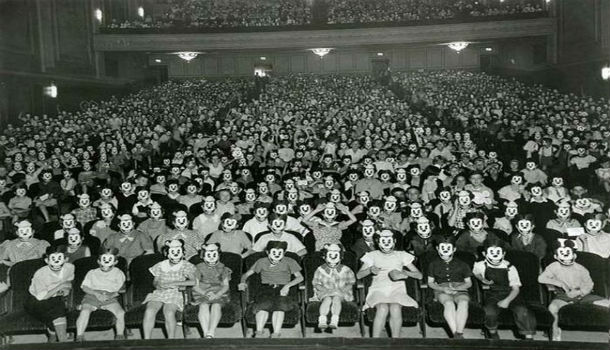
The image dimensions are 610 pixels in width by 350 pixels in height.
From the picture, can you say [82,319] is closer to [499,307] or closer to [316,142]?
[499,307]

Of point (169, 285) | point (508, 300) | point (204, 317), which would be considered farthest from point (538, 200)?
point (169, 285)

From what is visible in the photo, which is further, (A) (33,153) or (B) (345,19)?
(B) (345,19)

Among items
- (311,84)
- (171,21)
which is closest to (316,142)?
(311,84)

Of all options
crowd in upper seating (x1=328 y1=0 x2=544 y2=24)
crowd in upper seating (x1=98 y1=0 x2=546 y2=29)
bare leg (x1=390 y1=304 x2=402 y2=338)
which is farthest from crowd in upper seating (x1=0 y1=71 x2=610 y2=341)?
crowd in upper seating (x1=98 y1=0 x2=546 y2=29)

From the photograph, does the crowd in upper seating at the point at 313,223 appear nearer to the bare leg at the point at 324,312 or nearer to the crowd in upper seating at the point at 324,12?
the bare leg at the point at 324,312

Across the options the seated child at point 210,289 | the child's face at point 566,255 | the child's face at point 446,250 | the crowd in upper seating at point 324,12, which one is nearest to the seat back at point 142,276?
the seated child at point 210,289

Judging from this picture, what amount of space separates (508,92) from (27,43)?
18.3 meters

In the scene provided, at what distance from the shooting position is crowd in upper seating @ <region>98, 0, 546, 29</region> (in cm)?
2522

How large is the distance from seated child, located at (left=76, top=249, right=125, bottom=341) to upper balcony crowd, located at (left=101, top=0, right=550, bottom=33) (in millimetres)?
22226

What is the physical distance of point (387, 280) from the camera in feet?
18.1

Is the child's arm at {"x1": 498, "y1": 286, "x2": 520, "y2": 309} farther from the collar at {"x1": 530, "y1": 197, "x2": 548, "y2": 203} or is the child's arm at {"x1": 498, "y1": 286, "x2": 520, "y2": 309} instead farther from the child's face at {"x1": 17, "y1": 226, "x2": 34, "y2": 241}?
the child's face at {"x1": 17, "y1": 226, "x2": 34, "y2": 241}

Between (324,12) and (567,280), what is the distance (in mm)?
23931

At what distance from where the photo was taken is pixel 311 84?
2491 cm

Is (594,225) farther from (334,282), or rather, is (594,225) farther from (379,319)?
(334,282)
